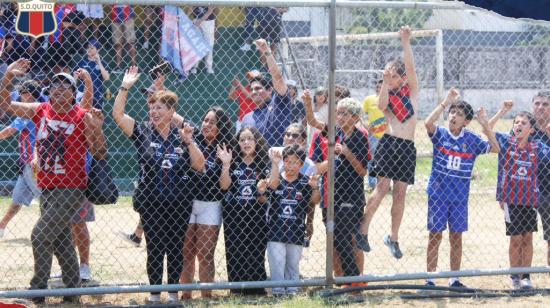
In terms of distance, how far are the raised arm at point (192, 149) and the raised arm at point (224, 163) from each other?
161mm

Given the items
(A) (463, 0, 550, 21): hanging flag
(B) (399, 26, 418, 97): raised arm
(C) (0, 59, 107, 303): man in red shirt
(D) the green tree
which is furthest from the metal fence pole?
(D) the green tree

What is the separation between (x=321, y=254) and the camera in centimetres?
907

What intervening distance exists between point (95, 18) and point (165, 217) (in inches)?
229

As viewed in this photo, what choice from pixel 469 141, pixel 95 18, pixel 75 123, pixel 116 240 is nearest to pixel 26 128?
pixel 116 240

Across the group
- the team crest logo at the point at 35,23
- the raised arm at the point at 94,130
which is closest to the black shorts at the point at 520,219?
the raised arm at the point at 94,130

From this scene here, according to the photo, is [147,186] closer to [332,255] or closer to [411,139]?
[332,255]

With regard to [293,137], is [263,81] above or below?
above

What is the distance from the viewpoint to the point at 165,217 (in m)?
6.82

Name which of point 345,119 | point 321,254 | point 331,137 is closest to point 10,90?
point 331,137

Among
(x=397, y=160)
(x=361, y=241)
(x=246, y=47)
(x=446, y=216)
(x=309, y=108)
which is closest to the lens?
(x=309, y=108)

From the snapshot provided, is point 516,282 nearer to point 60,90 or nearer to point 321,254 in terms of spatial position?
point 321,254

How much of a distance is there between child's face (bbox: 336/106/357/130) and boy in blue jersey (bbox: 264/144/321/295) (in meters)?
0.52

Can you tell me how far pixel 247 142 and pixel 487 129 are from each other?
1.95 metres

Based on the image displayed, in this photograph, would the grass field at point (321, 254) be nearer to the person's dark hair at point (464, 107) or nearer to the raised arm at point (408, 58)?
the person's dark hair at point (464, 107)
